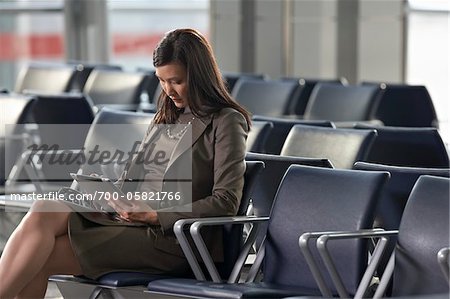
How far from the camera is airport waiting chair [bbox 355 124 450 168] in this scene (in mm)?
5781

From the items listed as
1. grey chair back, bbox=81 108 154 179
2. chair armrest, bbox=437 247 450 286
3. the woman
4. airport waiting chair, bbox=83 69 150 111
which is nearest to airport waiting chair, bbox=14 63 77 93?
airport waiting chair, bbox=83 69 150 111

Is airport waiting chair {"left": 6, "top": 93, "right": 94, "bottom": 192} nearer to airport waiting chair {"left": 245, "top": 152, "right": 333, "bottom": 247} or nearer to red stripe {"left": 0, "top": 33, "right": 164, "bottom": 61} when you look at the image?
airport waiting chair {"left": 245, "top": 152, "right": 333, "bottom": 247}

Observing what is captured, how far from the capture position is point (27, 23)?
44.5 ft

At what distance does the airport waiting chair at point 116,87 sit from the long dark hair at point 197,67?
184 inches

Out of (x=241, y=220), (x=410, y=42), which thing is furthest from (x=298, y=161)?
(x=410, y=42)

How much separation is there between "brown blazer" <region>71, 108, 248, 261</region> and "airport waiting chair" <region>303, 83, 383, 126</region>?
12.8ft

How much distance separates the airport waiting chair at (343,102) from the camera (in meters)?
8.41

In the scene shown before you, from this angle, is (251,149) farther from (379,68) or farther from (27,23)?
(27,23)

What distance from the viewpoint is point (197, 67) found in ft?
15.1

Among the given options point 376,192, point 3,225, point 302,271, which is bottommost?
point 3,225

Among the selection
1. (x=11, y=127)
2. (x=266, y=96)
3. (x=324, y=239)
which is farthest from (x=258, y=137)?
(x=266, y=96)

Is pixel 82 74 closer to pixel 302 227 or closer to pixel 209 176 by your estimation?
pixel 209 176

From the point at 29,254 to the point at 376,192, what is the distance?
1.22 meters

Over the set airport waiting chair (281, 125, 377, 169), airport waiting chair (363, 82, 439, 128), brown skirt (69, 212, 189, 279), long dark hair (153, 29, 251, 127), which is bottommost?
airport waiting chair (363, 82, 439, 128)
